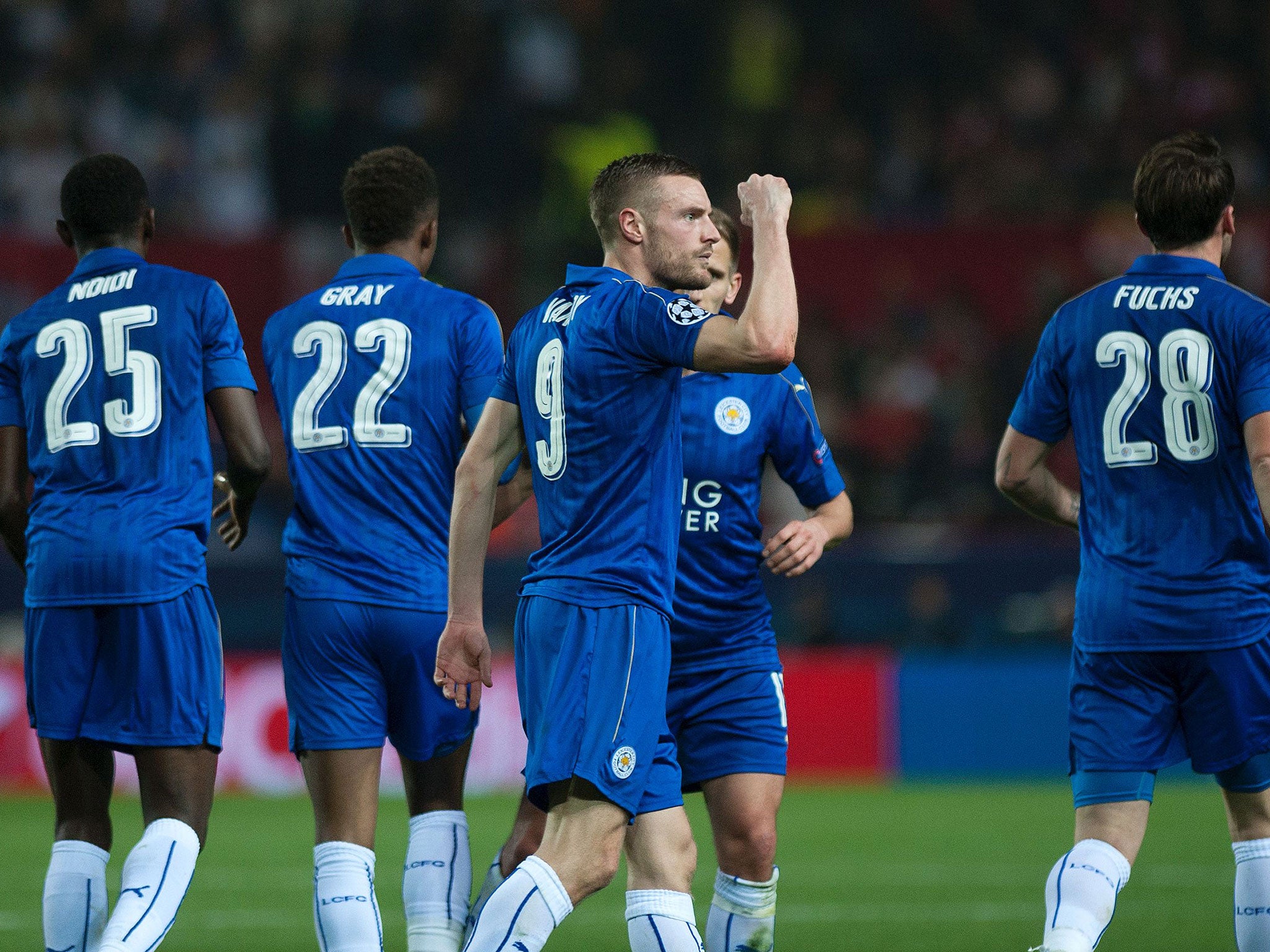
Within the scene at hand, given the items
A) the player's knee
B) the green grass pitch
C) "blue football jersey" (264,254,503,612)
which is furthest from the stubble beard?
the green grass pitch

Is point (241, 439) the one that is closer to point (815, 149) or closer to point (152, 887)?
point (152, 887)

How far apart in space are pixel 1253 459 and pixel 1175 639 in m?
0.51

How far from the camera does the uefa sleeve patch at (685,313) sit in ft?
13.3

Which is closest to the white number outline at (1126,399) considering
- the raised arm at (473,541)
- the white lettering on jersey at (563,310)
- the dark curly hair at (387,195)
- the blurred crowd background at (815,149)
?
the white lettering on jersey at (563,310)

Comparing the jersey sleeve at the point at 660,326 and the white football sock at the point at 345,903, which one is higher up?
the jersey sleeve at the point at 660,326

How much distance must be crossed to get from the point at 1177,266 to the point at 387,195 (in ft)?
7.48

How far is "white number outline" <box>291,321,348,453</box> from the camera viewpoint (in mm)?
5109

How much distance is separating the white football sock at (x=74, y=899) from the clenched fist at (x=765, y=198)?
2.47 m

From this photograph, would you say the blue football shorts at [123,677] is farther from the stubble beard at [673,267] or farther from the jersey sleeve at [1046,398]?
the jersey sleeve at [1046,398]

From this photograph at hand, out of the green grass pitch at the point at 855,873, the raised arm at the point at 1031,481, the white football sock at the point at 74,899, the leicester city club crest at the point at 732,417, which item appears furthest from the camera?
the green grass pitch at the point at 855,873

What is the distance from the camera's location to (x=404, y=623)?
5.05 m

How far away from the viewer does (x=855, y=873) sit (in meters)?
8.81

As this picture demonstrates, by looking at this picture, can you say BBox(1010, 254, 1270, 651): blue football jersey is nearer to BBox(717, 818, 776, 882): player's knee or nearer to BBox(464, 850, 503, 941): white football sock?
BBox(717, 818, 776, 882): player's knee

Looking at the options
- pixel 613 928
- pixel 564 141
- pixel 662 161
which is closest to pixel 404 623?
pixel 662 161
